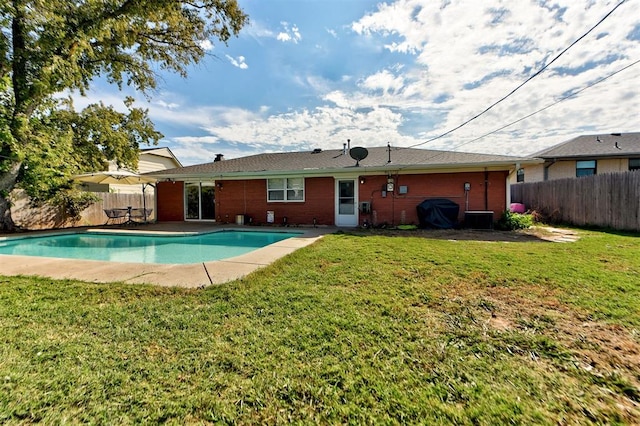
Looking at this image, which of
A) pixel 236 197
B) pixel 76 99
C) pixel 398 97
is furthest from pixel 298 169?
pixel 76 99

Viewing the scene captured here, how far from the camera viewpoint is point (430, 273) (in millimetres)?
4559

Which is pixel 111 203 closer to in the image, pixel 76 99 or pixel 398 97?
pixel 76 99

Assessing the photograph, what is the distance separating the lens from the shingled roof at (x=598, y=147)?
1590 cm

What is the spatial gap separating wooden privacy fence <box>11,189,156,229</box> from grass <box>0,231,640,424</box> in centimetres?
1081

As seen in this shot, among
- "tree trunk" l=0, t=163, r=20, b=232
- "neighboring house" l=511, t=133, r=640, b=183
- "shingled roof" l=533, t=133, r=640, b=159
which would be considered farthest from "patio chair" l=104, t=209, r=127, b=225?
"shingled roof" l=533, t=133, r=640, b=159

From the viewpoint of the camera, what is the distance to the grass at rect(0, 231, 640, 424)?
1745 mm

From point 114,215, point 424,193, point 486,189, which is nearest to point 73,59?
point 114,215

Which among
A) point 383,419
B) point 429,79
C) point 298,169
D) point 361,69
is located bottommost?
point 383,419

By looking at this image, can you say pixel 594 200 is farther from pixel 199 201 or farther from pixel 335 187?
pixel 199 201

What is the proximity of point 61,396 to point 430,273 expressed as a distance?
14.7 feet

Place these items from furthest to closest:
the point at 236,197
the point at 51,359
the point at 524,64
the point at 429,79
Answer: the point at 236,197 < the point at 429,79 < the point at 524,64 < the point at 51,359

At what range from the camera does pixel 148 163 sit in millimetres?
24312

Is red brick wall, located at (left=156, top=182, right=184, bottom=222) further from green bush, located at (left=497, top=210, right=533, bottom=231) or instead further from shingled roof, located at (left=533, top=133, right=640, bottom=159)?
shingled roof, located at (left=533, top=133, right=640, bottom=159)

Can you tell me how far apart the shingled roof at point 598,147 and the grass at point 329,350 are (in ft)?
54.0
